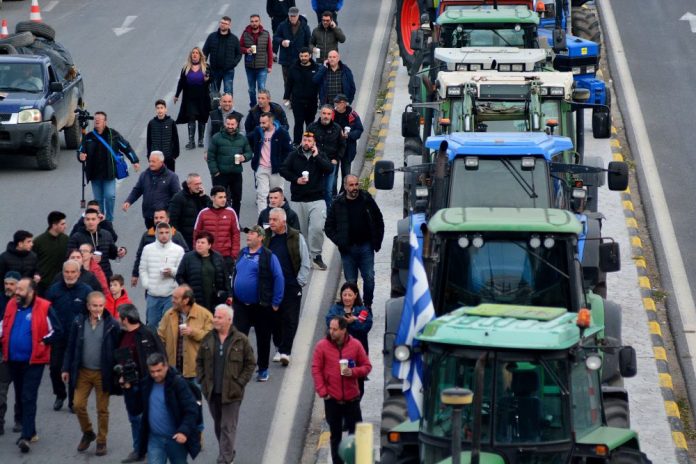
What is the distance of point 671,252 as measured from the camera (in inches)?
881

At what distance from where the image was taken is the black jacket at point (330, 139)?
21812mm

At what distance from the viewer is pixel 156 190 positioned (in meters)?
20.5

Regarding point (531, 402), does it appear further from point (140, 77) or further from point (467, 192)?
point (140, 77)

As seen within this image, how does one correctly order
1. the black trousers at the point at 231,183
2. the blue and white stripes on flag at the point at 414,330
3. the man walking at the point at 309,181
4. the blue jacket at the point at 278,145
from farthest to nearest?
the blue jacket at the point at 278,145 < the black trousers at the point at 231,183 < the man walking at the point at 309,181 < the blue and white stripes on flag at the point at 414,330

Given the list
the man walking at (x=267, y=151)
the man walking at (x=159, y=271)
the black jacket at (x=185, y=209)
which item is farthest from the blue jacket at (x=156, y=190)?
the man walking at (x=159, y=271)

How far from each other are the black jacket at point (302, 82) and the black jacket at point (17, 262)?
859cm

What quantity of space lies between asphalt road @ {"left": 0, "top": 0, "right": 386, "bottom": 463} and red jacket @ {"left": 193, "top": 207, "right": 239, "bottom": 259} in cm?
137

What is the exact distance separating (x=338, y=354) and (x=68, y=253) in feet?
15.0

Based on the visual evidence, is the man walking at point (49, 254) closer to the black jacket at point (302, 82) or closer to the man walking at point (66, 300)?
the man walking at point (66, 300)

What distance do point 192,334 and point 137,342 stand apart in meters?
0.75

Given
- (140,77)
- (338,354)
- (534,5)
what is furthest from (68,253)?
(140,77)

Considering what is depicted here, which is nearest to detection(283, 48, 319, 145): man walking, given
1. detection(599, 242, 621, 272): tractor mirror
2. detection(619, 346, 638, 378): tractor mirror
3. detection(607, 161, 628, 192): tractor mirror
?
detection(607, 161, 628, 192): tractor mirror

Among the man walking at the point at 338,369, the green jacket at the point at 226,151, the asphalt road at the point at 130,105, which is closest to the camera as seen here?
the man walking at the point at 338,369

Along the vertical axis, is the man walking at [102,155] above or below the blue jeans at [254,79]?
above
